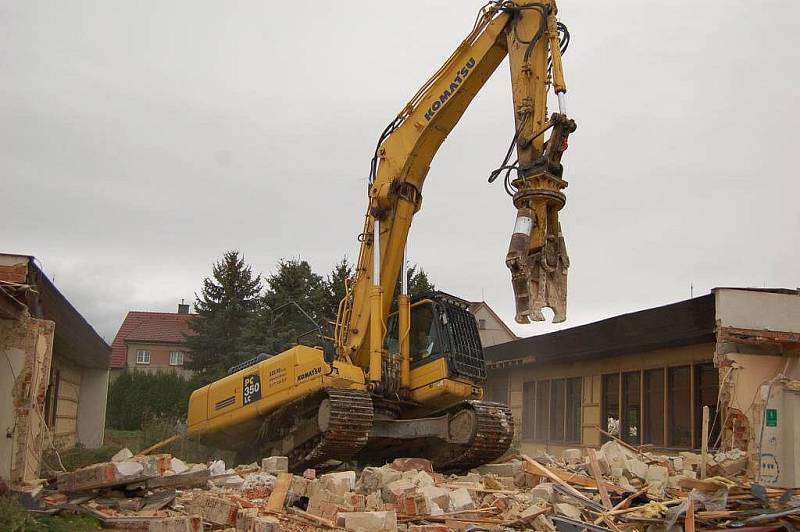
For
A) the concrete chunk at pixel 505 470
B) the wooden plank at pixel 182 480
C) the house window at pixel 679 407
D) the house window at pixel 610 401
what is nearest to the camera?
the wooden plank at pixel 182 480

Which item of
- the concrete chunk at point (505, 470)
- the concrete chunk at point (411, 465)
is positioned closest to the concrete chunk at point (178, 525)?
the concrete chunk at point (411, 465)

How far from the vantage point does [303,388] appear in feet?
42.8

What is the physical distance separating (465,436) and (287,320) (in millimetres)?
25866

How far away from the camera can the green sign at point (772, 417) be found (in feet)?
41.3

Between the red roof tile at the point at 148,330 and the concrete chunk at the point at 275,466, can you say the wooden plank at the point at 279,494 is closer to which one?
the concrete chunk at the point at 275,466

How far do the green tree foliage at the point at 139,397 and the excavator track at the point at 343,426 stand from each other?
2245 centimetres

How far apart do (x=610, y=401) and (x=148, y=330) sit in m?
38.5

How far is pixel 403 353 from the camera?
13.6 meters

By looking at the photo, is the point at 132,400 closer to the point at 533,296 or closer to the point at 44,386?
the point at 44,386

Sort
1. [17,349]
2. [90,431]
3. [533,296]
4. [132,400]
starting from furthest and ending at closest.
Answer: [132,400] < [90,431] < [17,349] < [533,296]

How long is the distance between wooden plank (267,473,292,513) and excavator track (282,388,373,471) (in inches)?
85.7

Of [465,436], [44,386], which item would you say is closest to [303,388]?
[465,436]

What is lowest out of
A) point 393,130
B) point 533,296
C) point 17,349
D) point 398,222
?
point 17,349

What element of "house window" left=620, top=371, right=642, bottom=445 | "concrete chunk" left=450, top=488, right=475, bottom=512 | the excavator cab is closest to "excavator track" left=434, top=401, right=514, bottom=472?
the excavator cab
